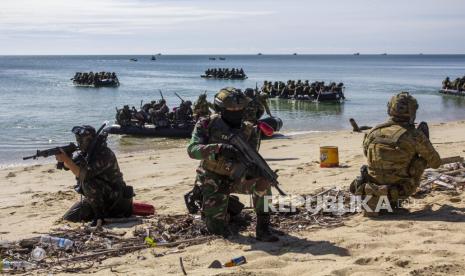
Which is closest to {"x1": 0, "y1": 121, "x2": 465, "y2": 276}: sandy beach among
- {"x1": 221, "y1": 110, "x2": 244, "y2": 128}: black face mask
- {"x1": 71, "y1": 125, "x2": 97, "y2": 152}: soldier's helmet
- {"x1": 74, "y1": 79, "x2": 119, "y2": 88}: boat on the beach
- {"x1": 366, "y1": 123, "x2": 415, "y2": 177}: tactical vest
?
{"x1": 366, "y1": 123, "x2": 415, "y2": 177}: tactical vest

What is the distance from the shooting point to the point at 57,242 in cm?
607

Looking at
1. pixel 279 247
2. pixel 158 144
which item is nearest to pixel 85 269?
pixel 279 247

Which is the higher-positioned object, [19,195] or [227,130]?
[227,130]

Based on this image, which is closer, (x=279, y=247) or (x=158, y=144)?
(x=279, y=247)

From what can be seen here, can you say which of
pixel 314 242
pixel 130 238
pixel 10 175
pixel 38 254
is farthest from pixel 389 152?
pixel 10 175

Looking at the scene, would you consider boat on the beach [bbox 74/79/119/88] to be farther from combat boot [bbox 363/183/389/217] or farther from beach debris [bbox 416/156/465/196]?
combat boot [bbox 363/183/389/217]

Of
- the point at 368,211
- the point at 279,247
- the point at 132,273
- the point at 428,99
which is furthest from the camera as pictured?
the point at 428,99

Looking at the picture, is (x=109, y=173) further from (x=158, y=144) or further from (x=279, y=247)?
(x=158, y=144)

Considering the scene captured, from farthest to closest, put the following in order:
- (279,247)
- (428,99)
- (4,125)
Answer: (428,99), (4,125), (279,247)

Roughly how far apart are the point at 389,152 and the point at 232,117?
1.79 m

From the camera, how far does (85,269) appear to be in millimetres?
5422

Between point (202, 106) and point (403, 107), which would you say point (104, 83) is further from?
point (403, 107)

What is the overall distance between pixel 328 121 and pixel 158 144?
10.1 m

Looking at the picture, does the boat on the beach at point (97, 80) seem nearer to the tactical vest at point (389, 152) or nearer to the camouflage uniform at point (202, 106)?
the camouflage uniform at point (202, 106)
